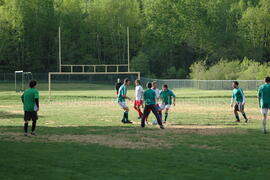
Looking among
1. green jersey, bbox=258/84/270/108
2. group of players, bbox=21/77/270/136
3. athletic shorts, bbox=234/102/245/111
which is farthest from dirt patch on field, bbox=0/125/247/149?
athletic shorts, bbox=234/102/245/111

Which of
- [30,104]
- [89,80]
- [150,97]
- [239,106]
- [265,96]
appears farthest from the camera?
[89,80]

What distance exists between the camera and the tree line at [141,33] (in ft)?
277

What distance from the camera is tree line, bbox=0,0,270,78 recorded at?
84.6 meters

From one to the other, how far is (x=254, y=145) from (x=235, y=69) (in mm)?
55965

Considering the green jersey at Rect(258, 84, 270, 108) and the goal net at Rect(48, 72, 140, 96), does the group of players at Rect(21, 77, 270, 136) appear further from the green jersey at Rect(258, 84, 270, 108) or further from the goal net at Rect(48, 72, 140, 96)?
the goal net at Rect(48, 72, 140, 96)

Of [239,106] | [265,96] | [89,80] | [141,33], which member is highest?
[141,33]

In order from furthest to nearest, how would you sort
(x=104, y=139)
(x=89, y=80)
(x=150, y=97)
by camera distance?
1. (x=89, y=80)
2. (x=150, y=97)
3. (x=104, y=139)

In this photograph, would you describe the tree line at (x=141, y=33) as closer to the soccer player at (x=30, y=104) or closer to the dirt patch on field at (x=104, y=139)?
the soccer player at (x=30, y=104)

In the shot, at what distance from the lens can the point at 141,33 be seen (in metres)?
88.4

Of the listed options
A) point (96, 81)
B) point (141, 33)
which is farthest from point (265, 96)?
point (141, 33)

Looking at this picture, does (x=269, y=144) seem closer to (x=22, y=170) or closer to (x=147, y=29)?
(x=22, y=170)

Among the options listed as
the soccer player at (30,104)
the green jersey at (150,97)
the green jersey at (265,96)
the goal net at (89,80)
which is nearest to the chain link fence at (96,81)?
the goal net at (89,80)

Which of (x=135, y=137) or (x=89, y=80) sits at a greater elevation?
(x=89, y=80)

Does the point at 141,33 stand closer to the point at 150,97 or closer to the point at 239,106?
the point at 239,106
